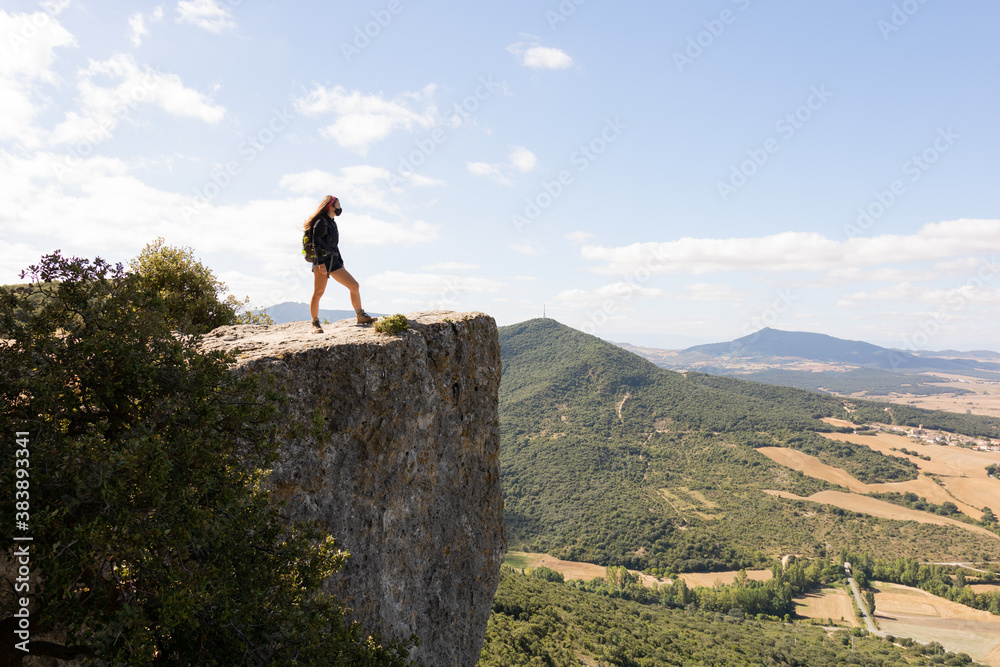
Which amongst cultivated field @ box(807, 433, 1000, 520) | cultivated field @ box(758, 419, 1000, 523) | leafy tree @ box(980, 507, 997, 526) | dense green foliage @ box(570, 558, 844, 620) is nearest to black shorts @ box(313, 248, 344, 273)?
dense green foliage @ box(570, 558, 844, 620)

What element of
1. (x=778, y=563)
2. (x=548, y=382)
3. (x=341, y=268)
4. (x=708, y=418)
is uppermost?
(x=341, y=268)

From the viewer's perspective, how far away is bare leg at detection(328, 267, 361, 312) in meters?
12.6

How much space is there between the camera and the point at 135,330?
6.25 m

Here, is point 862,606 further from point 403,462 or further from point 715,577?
point 403,462

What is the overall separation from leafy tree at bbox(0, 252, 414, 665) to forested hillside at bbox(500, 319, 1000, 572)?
379ft

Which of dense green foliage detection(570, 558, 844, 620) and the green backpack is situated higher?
the green backpack

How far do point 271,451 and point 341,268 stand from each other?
6.41 metres

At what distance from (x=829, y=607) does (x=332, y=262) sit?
127 metres

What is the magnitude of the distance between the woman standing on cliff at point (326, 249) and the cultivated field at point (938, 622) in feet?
403

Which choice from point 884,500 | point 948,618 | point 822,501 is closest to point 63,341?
point 948,618

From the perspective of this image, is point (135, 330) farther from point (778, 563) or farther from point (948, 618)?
point (948, 618)

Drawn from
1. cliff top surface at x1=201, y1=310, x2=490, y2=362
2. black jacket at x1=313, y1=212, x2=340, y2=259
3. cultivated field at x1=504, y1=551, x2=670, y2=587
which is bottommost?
cultivated field at x1=504, y1=551, x2=670, y2=587

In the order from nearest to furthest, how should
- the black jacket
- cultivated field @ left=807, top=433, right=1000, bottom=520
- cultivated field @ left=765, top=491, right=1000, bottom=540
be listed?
the black jacket
cultivated field @ left=765, top=491, right=1000, bottom=540
cultivated field @ left=807, top=433, right=1000, bottom=520

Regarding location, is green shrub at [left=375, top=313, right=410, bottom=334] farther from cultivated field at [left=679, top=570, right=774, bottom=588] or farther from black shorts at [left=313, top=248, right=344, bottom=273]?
cultivated field at [left=679, top=570, right=774, bottom=588]
